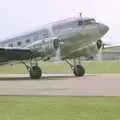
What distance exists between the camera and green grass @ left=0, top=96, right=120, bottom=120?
1225 centimetres

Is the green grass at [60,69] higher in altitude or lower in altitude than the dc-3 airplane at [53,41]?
lower

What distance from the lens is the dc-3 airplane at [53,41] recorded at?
107 ft

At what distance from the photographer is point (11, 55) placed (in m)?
33.5

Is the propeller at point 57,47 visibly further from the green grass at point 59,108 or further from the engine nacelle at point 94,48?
the green grass at point 59,108

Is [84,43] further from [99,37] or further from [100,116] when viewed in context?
[100,116]

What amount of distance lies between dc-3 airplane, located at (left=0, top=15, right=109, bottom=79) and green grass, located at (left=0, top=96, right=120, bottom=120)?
15.4 metres

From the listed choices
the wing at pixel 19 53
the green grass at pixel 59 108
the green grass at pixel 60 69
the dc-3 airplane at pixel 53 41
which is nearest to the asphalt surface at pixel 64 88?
the green grass at pixel 59 108

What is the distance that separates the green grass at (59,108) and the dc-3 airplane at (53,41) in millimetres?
15419

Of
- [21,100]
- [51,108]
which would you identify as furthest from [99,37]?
[51,108]

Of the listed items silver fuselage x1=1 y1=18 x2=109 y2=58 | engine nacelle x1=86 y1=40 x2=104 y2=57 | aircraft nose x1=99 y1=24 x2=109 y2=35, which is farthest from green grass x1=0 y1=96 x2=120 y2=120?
engine nacelle x1=86 y1=40 x2=104 y2=57

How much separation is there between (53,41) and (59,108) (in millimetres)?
18556

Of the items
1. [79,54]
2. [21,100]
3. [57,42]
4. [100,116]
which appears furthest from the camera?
[79,54]

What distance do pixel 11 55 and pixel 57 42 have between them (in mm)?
3531

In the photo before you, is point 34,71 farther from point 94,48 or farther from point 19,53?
point 94,48
